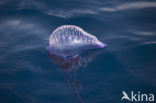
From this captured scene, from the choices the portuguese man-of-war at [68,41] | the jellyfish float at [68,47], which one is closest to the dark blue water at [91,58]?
the jellyfish float at [68,47]

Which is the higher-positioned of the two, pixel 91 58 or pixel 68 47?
pixel 68 47

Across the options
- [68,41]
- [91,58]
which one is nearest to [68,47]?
[68,41]

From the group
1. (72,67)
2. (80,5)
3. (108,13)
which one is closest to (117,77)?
(72,67)

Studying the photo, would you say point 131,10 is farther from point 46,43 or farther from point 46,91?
A: point 46,91

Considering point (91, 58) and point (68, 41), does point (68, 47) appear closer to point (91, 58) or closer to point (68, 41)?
point (68, 41)

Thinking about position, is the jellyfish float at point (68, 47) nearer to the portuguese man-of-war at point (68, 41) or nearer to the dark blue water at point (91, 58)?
the portuguese man-of-war at point (68, 41)

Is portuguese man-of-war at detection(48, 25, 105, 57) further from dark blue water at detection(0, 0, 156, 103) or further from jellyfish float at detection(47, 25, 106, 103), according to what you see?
dark blue water at detection(0, 0, 156, 103)
